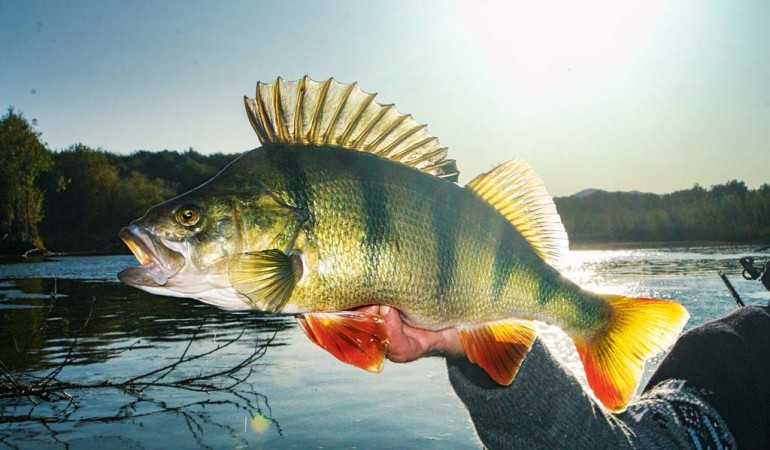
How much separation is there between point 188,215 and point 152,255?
0.58 feet

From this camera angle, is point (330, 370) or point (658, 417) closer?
point (658, 417)

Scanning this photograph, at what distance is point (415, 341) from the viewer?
96.0 inches

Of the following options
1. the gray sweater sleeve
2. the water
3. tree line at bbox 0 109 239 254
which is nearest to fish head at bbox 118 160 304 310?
the gray sweater sleeve

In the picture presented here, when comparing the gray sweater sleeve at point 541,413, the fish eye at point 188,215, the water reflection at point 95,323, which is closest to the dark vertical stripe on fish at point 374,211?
the fish eye at point 188,215

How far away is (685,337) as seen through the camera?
330cm

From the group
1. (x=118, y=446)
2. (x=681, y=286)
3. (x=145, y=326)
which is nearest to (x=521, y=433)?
(x=118, y=446)

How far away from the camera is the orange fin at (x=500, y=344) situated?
89.6 inches

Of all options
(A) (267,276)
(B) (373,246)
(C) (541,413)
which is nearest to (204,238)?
(A) (267,276)

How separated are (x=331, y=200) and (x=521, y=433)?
1248 mm

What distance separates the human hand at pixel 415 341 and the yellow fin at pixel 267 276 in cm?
47

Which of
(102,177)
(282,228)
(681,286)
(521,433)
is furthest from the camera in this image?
(102,177)

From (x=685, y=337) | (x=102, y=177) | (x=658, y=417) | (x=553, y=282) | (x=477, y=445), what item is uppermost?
(x=102, y=177)

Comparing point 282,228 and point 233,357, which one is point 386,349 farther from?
point 233,357

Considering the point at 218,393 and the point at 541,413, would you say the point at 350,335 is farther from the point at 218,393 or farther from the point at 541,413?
the point at 218,393
